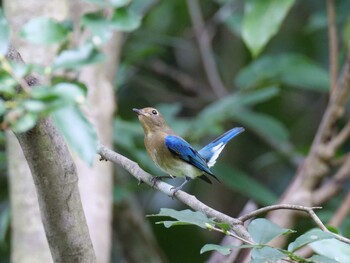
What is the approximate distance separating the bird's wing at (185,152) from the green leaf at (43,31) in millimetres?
1714

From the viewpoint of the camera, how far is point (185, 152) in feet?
10.6

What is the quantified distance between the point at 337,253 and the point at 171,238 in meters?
3.20

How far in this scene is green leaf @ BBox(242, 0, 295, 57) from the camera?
3.50m

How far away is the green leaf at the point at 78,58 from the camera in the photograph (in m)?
1.30

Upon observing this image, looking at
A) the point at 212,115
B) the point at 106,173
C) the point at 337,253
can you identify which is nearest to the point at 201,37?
the point at 212,115

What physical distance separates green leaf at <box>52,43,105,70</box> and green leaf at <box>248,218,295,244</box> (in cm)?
67

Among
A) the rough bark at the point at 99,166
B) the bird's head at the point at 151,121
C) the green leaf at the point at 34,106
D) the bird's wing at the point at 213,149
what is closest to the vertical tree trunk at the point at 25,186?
the rough bark at the point at 99,166

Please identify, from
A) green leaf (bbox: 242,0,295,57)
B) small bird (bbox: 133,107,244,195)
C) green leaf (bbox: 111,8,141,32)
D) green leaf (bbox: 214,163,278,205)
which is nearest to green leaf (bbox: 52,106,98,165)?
green leaf (bbox: 111,8,141,32)

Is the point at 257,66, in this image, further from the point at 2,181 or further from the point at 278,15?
the point at 2,181

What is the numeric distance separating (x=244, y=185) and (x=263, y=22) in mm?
1129

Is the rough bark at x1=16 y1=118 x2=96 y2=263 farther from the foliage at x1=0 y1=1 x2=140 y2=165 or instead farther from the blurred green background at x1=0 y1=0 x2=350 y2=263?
the blurred green background at x1=0 y1=0 x2=350 y2=263

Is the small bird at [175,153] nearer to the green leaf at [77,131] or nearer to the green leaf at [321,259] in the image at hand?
the green leaf at [321,259]

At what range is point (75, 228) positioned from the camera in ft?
6.11

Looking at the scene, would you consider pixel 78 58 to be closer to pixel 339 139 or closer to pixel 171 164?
pixel 171 164
